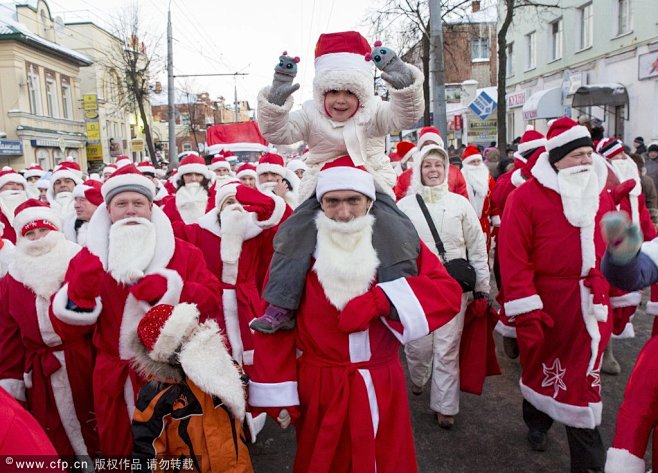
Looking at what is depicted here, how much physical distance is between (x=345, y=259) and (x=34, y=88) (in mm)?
33752

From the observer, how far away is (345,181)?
99.3 inches

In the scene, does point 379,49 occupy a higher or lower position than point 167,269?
higher

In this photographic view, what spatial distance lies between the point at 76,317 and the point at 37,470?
1862mm

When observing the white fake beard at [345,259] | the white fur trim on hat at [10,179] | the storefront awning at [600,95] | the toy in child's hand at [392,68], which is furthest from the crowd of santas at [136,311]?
the storefront awning at [600,95]

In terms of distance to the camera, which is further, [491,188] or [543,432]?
[491,188]

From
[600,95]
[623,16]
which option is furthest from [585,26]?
[600,95]

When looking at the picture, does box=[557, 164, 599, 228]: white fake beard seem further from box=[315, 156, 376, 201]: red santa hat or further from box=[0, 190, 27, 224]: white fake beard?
box=[0, 190, 27, 224]: white fake beard

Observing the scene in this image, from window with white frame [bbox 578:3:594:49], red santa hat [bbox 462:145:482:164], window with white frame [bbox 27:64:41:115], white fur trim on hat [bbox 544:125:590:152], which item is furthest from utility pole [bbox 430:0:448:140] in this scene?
window with white frame [bbox 27:64:41:115]

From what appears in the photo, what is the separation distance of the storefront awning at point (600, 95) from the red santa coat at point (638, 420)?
17.7 meters

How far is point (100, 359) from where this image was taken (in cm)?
322

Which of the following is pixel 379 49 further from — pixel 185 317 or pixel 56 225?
pixel 56 225

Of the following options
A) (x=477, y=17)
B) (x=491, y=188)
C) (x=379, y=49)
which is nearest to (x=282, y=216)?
(x=379, y=49)

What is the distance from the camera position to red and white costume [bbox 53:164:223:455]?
3.07 meters

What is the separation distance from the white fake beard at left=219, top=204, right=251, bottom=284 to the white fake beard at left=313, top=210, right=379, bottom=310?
203 centimetres
